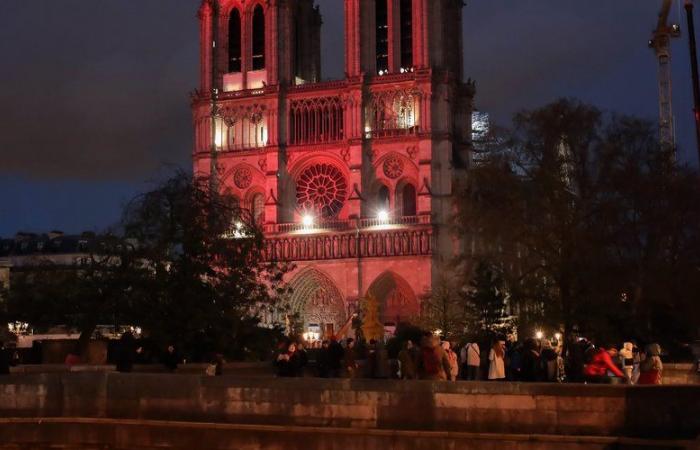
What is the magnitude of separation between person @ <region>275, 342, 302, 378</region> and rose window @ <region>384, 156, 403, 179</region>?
4619cm

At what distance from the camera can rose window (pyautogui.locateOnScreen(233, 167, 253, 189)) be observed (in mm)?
73875

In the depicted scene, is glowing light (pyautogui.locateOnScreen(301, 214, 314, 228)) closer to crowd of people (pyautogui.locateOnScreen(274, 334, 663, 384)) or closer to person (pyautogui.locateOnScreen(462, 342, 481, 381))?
crowd of people (pyautogui.locateOnScreen(274, 334, 663, 384))

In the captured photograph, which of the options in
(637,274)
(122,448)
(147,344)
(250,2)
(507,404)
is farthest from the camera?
(250,2)

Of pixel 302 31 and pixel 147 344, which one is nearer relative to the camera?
pixel 147 344

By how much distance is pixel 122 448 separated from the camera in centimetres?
2017

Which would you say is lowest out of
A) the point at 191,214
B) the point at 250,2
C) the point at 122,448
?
the point at 122,448

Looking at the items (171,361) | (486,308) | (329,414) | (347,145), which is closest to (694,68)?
(329,414)

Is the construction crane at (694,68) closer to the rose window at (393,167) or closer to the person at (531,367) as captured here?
the person at (531,367)

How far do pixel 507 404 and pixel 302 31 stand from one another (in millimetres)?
62652

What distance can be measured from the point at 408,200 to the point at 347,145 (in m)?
5.04

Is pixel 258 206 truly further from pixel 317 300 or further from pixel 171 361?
pixel 171 361

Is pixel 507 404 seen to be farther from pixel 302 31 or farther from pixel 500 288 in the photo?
pixel 302 31

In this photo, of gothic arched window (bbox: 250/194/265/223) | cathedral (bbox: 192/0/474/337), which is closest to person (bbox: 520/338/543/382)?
cathedral (bbox: 192/0/474/337)

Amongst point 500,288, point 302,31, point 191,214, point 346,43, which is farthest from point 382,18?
point 191,214
